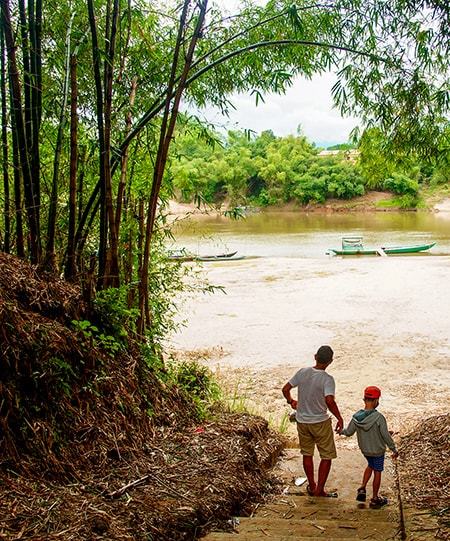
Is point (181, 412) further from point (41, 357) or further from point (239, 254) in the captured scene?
point (239, 254)

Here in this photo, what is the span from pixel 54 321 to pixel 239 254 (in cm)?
2037

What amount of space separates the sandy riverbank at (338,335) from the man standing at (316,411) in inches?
76.2

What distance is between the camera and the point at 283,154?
2159 inches

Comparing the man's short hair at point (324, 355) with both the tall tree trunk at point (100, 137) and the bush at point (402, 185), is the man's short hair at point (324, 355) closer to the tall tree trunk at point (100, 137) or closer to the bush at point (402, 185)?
the tall tree trunk at point (100, 137)

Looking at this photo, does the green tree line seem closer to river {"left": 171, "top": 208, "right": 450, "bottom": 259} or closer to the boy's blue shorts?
river {"left": 171, "top": 208, "right": 450, "bottom": 259}

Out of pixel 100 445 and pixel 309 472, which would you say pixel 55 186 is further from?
pixel 309 472

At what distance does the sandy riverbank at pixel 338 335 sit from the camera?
6.46 meters

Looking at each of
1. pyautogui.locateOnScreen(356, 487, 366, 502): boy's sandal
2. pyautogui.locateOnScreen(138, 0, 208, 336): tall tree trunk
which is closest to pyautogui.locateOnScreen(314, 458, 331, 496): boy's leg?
pyautogui.locateOnScreen(356, 487, 366, 502): boy's sandal

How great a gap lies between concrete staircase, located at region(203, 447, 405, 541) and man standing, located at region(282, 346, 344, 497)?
15cm

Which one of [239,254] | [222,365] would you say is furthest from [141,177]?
[239,254]

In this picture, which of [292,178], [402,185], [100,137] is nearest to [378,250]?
[100,137]

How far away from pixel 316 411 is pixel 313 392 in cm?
12

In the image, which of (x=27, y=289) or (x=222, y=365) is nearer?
(x=27, y=289)

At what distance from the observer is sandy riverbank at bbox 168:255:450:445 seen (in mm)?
6457
